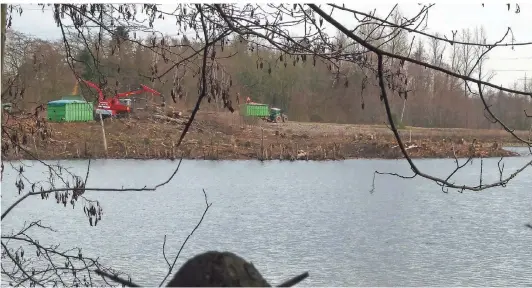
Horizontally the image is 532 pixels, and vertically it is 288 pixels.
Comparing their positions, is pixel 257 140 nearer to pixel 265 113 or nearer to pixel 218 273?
pixel 265 113

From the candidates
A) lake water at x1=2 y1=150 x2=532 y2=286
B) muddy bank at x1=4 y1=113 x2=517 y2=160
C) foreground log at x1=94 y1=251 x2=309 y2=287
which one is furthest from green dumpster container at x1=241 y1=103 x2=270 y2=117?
foreground log at x1=94 y1=251 x2=309 y2=287

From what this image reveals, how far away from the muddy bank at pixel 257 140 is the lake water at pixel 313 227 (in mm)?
764

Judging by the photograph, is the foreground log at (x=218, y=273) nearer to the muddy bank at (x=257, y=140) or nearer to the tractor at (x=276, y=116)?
the muddy bank at (x=257, y=140)

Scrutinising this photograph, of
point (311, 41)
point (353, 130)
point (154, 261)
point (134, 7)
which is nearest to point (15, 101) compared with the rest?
point (134, 7)

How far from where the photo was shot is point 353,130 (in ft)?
A: 47.3

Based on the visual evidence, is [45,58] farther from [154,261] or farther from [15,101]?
[154,261]

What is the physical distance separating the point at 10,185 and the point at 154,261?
2290 mm

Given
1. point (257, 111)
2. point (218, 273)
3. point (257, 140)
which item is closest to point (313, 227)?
point (257, 111)

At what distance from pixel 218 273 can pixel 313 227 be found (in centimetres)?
729

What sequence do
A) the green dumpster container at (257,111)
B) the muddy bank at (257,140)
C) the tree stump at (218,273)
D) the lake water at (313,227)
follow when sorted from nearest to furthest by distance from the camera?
the tree stump at (218,273)
the lake water at (313,227)
the muddy bank at (257,140)
the green dumpster container at (257,111)

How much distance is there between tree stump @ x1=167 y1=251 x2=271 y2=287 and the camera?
2.83 ft

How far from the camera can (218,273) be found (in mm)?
864

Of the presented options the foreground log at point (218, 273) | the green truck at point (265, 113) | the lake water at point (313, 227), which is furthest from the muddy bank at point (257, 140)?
the foreground log at point (218, 273)

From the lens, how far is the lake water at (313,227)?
20.6ft
